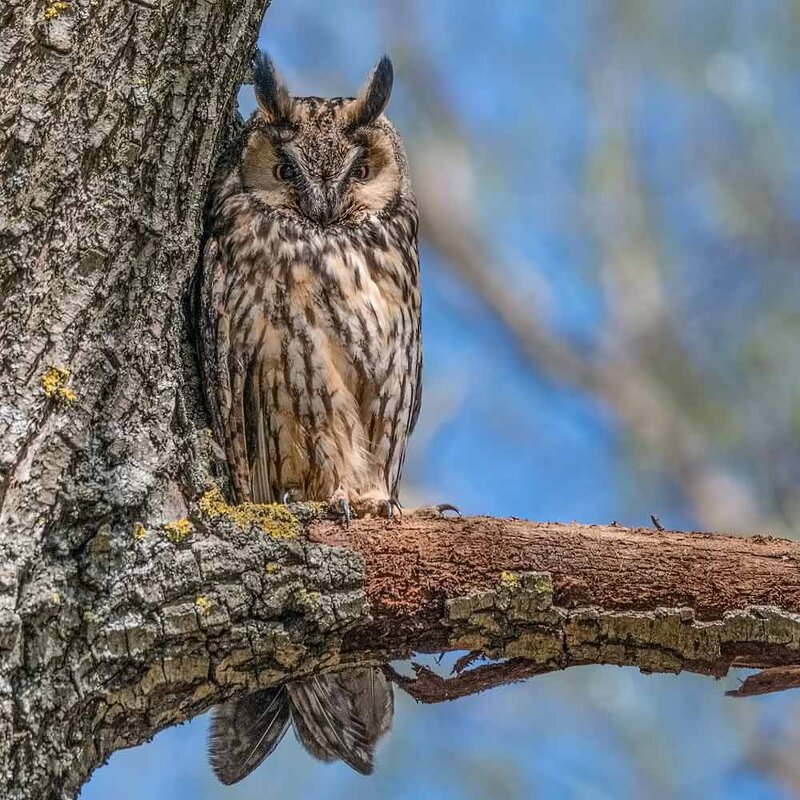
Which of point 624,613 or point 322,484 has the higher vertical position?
point 322,484

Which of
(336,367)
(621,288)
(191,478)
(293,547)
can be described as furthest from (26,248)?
(621,288)

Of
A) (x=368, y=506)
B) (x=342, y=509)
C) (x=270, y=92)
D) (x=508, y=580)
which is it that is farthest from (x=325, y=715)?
(x=270, y=92)

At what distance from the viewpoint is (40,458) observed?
1.77 m

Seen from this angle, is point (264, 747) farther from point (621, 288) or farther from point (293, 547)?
point (621, 288)

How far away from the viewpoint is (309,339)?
2.58 meters

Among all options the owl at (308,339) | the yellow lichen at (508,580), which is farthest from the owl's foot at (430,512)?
the yellow lichen at (508,580)

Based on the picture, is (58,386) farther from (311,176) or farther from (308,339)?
(311,176)

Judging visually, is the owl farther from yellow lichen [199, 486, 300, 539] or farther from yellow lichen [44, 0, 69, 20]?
yellow lichen [44, 0, 69, 20]

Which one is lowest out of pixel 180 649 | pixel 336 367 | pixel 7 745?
pixel 7 745

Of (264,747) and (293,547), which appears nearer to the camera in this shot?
(293,547)

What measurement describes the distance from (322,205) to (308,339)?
15.8 inches

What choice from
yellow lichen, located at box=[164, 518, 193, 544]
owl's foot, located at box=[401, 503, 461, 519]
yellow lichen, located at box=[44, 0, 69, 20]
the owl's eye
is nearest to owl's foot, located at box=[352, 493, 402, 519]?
owl's foot, located at box=[401, 503, 461, 519]

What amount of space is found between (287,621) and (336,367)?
0.85 m

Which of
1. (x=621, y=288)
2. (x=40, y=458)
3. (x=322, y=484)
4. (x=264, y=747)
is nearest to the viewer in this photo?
(x=40, y=458)
